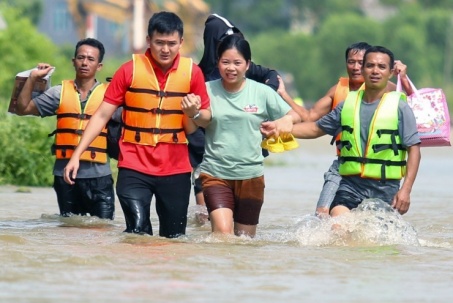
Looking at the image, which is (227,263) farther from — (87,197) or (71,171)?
(87,197)

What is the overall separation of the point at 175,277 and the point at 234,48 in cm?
184

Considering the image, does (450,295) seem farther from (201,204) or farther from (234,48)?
(201,204)

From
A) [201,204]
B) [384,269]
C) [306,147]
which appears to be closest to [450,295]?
[384,269]

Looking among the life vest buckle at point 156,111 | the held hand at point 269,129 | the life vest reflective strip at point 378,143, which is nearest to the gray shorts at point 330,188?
the life vest reflective strip at point 378,143

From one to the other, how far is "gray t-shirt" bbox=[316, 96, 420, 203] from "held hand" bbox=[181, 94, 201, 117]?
1.13 metres

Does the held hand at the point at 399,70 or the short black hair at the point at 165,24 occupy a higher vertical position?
the short black hair at the point at 165,24

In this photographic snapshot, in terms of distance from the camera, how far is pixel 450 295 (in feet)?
25.0

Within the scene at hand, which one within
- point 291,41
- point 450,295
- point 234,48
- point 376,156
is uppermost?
point 291,41

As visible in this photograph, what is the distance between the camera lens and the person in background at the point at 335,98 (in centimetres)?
1030

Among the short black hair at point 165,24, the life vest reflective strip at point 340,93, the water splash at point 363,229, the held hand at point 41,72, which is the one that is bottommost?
the water splash at point 363,229

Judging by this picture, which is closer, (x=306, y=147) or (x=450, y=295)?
(x=450, y=295)

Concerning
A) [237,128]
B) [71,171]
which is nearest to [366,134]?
[237,128]

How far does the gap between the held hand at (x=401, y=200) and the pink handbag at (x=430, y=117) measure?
2.44 feet

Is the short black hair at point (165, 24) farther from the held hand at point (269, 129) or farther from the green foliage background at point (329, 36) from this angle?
the green foliage background at point (329, 36)
